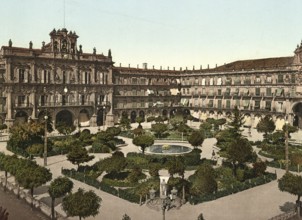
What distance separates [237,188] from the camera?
28.5m

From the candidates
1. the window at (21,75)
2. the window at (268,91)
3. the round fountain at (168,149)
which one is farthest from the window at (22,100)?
the window at (268,91)

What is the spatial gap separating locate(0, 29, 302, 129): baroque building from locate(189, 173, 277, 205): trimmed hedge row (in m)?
35.1

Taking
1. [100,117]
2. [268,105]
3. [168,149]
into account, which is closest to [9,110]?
[100,117]

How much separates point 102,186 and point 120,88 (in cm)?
4883

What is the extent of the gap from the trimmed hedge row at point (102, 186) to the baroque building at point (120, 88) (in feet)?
Answer: 93.5

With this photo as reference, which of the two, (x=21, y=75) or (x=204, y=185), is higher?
(x=21, y=75)

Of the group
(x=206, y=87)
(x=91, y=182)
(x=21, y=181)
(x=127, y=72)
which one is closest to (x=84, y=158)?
(x=91, y=182)

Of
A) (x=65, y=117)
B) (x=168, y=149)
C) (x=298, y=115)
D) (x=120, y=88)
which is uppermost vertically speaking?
(x=120, y=88)

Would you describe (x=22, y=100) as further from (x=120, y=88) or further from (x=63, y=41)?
(x=120, y=88)

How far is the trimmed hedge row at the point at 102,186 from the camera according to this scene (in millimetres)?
25831

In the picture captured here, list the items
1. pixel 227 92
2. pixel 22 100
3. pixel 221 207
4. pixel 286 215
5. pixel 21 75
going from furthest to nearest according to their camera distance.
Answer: pixel 227 92, pixel 22 100, pixel 21 75, pixel 221 207, pixel 286 215

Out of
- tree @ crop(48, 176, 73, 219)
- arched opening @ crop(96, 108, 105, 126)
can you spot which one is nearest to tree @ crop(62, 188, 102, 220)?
tree @ crop(48, 176, 73, 219)

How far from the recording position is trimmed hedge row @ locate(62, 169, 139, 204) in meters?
25.8

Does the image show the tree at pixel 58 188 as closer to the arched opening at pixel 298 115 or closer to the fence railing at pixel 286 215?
the fence railing at pixel 286 215
